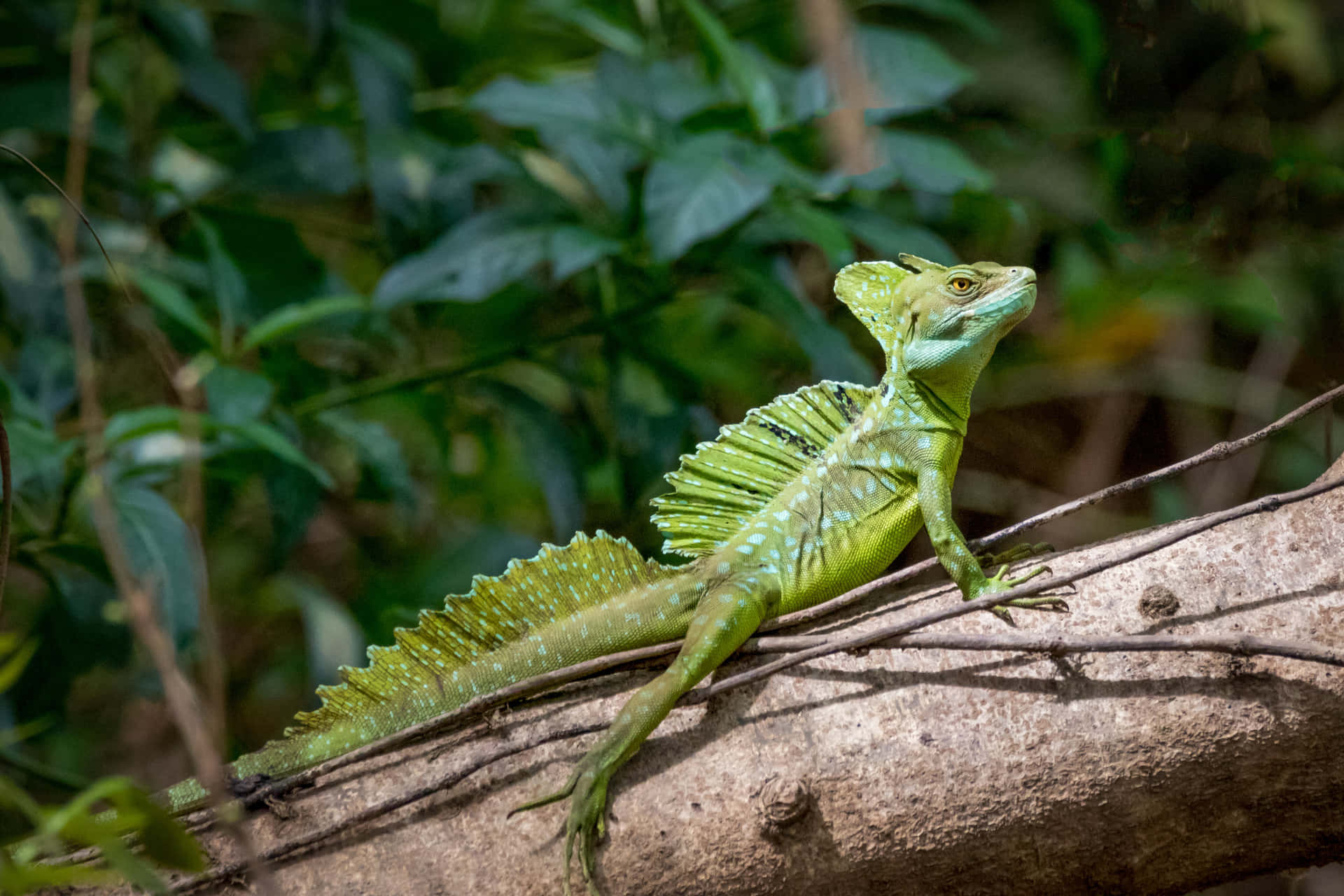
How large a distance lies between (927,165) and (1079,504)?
1.61m

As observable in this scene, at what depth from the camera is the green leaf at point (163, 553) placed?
8.98ft

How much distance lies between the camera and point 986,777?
179cm

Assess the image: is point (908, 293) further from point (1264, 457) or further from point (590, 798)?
point (1264, 457)

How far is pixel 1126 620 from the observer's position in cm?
188

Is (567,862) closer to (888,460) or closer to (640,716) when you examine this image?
(640,716)

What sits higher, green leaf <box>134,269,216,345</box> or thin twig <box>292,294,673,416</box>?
green leaf <box>134,269,216,345</box>

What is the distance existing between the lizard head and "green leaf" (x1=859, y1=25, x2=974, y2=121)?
113cm

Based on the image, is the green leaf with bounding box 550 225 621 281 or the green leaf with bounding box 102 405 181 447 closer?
the green leaf with bounding box 102 405 181 447

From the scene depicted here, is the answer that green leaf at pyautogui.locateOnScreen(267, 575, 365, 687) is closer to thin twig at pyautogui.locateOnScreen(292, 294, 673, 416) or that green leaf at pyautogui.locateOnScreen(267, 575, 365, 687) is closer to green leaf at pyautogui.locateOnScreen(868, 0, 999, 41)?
thin twig at pyautogui.locateOnScreen(292, 294, 673, 416)

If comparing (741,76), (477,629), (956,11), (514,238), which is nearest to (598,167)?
(514,238)

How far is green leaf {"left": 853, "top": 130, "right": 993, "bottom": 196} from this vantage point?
3.19 meters

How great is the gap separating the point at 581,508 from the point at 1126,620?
1.97 meters

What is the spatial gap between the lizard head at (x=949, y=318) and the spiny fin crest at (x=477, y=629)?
32.7 inches

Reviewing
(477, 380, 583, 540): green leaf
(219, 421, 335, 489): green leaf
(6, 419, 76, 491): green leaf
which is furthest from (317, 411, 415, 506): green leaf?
(6, 419, 76, 491): green leaf
